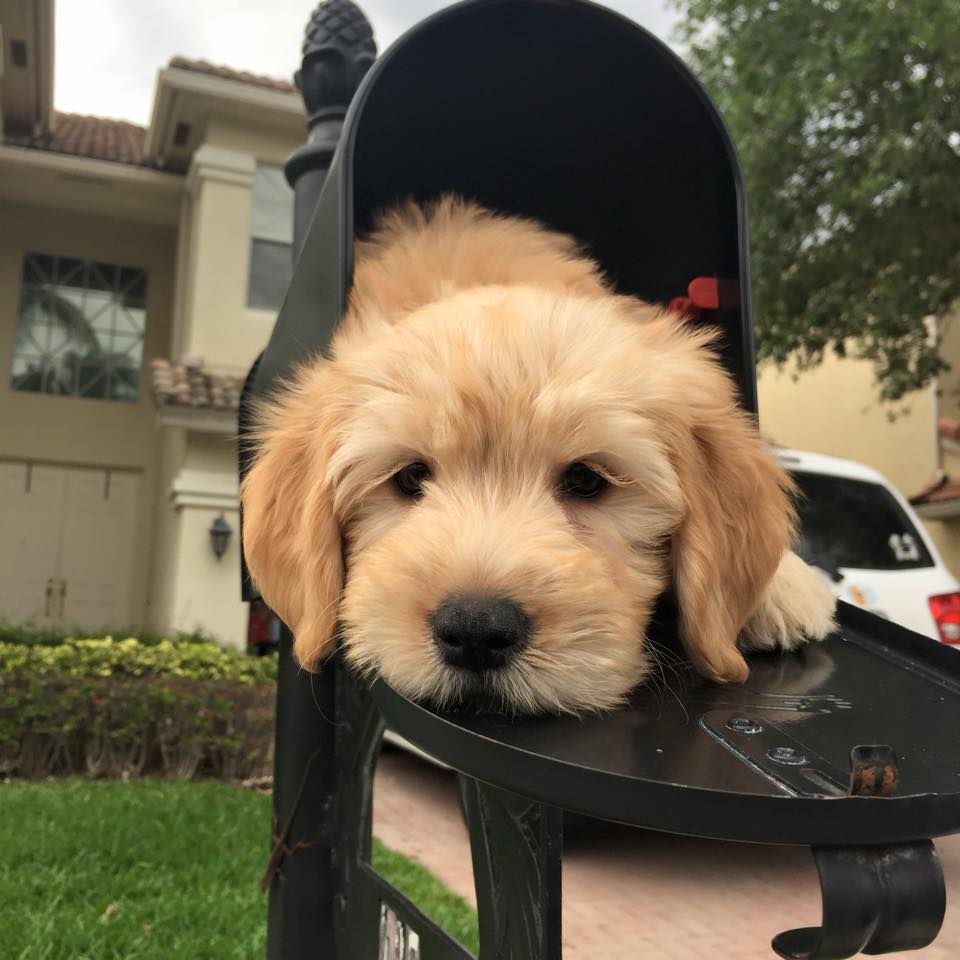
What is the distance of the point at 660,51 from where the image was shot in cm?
231

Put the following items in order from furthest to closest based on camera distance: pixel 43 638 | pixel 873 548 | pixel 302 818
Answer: pixel 43 638
pixel 873 548
pixel 302 818

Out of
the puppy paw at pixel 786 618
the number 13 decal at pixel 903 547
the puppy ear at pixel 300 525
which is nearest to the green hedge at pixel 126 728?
the number 13 decal at pixel 903 547

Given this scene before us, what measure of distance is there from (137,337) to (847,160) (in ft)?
40.4

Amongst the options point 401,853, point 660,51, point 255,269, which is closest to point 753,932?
point 401,853

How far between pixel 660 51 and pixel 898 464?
18.4m

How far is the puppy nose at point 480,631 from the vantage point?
1579mm

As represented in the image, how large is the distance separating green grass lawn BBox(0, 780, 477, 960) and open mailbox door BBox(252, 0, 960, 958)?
215 cm

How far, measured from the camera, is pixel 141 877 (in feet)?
17.3

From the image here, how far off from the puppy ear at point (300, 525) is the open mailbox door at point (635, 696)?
0.17 meters

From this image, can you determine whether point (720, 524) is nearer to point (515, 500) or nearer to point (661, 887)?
point (515, 500)

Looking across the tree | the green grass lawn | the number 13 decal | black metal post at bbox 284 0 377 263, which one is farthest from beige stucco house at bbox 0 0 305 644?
black metal post at bbox 284 0 377 263

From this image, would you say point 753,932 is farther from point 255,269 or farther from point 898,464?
point 898,464

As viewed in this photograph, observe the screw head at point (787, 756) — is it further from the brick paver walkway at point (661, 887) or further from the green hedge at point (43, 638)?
the green hedge at point (43, 638)

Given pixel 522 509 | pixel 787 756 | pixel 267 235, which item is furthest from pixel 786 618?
pixel 267 235
